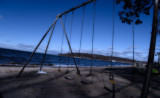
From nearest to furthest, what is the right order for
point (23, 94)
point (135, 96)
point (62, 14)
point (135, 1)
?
point (23, 94)
point (135, 96)
point (62, 14)
point (135, 1)

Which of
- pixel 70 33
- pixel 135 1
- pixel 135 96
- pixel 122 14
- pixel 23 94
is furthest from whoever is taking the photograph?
pixel 122 14

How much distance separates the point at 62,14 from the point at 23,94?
15.9 ft

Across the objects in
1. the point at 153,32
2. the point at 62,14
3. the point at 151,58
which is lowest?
the point at 151,58

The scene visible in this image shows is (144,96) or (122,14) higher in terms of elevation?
(122,14)

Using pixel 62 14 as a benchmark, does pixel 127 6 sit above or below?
above

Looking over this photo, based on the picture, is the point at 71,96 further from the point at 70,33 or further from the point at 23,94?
the point at 70,33

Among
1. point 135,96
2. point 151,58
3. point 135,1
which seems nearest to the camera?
point 151,58

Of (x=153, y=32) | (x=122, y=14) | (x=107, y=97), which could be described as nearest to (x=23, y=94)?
(x=107, y=97)

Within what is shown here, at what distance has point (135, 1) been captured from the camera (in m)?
6.95

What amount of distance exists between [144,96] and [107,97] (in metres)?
1.63

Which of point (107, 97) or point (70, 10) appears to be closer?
point (107, 97)

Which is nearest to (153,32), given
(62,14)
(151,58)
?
(151,58)

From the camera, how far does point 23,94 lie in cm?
318

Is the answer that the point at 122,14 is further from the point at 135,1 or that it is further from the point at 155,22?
the point at 155,22
